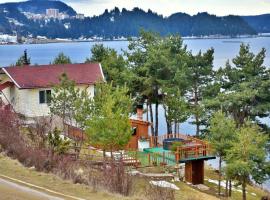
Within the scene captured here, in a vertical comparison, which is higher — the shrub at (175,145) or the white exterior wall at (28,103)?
the white exterior wall at (28,103)

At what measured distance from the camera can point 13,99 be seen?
36656mm

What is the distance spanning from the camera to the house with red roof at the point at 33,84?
3612 cm

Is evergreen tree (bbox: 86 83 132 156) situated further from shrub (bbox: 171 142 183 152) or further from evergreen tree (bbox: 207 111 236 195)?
evergreen tree (bbox: 207 111 236 195)

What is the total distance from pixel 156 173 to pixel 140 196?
1164 cm

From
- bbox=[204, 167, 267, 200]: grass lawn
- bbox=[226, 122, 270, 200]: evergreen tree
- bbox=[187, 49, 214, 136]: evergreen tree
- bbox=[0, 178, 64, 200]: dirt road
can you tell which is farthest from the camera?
bbox=[187, 49, 214, 136]: evergreen tree

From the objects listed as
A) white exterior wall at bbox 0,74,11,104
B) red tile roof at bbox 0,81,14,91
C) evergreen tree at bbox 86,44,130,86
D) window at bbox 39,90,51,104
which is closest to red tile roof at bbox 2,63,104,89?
window at bbox 39,90,51,104

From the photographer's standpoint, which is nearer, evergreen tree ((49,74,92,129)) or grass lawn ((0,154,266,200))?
grass lawn ((0,154,266,200))

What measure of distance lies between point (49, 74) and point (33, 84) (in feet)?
6.29

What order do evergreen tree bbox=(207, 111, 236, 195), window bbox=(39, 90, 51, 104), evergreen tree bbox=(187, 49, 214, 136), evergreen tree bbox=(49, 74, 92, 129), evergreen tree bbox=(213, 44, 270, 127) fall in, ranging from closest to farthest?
1. evergreen tree bbox=(49, 74, 92, 129)
2. evergreen tree bbox=(207, 111, 236, 195)
3. window bbox=(39, 90, 51, 104)
4. evergreen tree bbox=(213, 44, 270, 127)
5. evergreen tree bbox=(187, 49, 214, 136)

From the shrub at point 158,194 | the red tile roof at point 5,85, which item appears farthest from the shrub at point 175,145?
the red tile roof at point 5,85

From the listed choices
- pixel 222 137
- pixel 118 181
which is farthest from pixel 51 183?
pixel 222 137

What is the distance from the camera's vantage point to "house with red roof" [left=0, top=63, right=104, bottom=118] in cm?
3612

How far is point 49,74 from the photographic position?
3772 centimetres

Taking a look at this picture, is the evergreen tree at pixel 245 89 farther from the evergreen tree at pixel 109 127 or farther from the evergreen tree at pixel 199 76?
the evergreen tree at pixel 109 127
